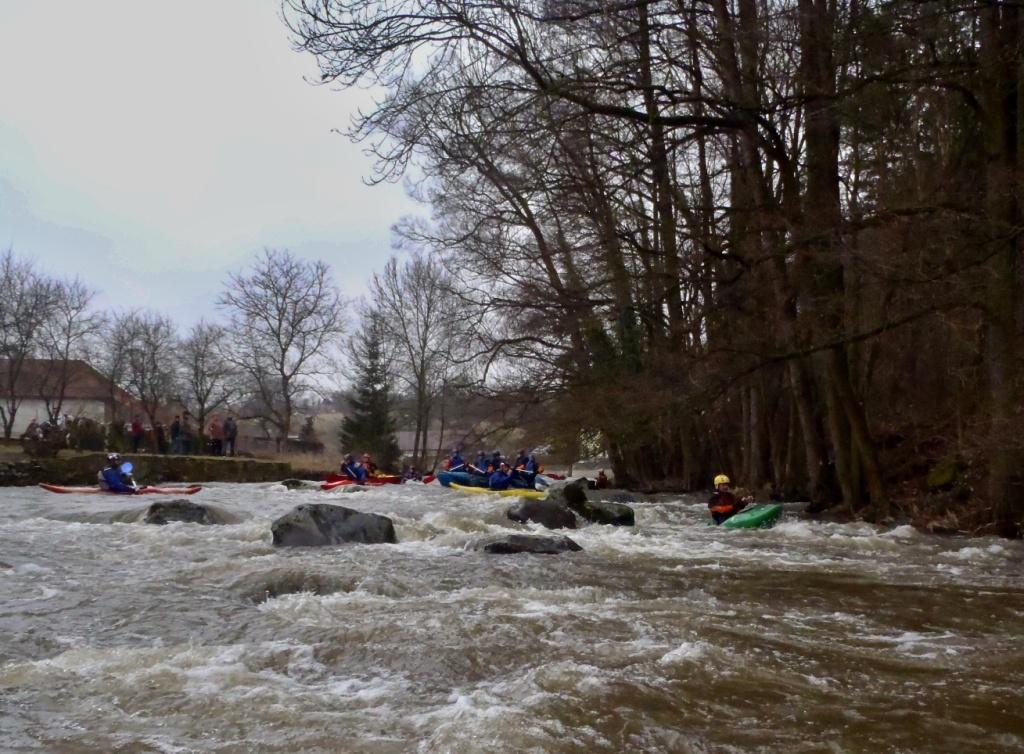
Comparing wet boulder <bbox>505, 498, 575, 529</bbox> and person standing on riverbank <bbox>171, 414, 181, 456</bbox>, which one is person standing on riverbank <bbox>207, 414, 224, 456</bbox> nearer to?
person standing on riverbank <bbox>171, 414, 181, 456</bbox>

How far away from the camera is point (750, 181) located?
16.2 meters

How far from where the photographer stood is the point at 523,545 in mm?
10625

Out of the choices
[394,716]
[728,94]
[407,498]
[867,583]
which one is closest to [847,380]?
[728,94]

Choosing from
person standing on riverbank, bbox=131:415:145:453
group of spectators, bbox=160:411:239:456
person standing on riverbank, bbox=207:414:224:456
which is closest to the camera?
person standing on riverbank, bbox=131:415:145:453

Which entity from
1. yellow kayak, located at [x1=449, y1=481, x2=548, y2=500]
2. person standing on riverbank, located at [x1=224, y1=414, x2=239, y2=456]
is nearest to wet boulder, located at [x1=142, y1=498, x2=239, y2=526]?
yellow kayak, located at [x1=449, y1=481, x2=548, y2=500]

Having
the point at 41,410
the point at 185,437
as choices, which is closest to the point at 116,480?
the point at 185,437

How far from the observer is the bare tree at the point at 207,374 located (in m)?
53.3

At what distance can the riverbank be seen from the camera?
24312mm

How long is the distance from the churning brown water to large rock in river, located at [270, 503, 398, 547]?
0.61 m

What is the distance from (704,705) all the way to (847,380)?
1150 centimetres

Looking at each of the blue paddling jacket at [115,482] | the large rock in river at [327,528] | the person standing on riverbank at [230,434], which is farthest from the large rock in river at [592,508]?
the person standing on riverbank at [230,434]

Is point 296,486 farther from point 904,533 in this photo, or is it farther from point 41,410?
point 41,410

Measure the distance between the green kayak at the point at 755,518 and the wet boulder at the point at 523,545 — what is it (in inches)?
157

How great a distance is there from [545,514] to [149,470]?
16550 millimetres
